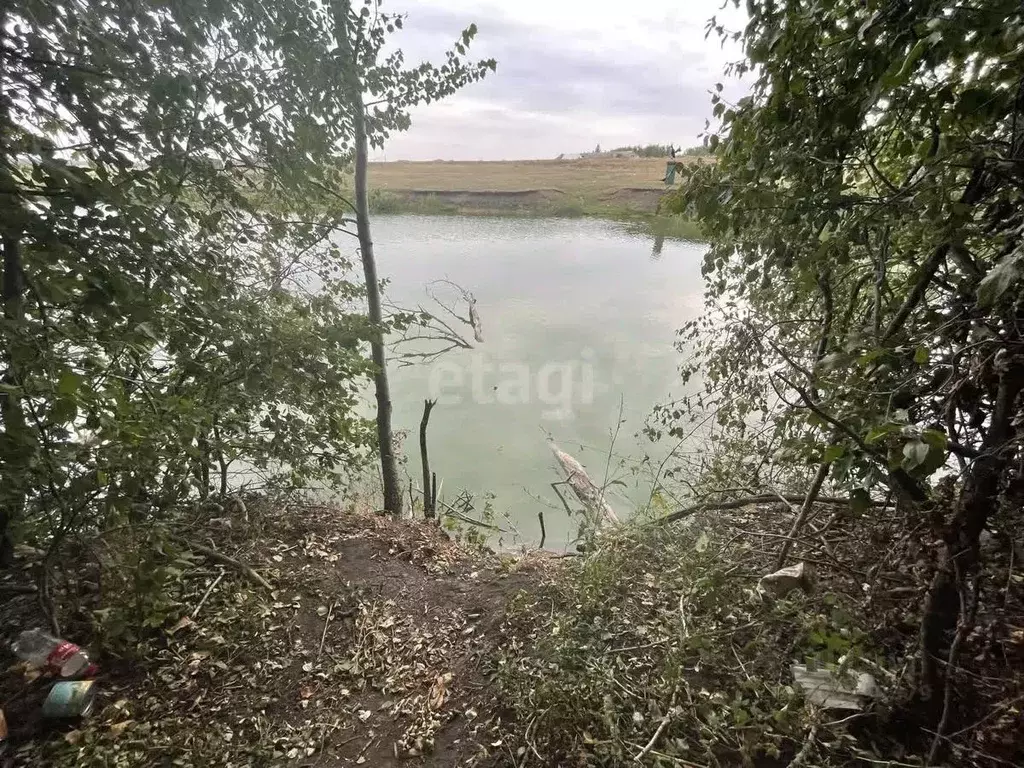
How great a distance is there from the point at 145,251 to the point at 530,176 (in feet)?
41.6

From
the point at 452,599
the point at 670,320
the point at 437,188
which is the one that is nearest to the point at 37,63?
the point at 452,599

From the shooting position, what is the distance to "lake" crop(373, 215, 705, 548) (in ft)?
18.1

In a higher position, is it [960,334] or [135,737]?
[960,334]

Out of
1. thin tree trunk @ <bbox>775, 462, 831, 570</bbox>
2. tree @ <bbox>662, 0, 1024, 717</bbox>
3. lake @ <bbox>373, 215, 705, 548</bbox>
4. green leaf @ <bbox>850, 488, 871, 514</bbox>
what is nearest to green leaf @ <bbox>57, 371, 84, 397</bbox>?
tree @ <bbox>662, 0, 1024, 717</bbox>

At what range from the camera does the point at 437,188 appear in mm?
11492

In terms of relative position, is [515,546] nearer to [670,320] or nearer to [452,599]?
[452,599]

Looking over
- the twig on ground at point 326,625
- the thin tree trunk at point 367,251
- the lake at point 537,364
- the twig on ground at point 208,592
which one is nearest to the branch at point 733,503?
the twig on ground at point 326,625

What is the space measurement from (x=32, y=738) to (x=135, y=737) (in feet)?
0.96

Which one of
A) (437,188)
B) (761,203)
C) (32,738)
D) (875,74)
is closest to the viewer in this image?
(875,74)

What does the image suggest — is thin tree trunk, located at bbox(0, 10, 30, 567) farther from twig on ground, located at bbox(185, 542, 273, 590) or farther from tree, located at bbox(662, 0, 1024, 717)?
tree, located at bbox(662, 0, 1024, 717)

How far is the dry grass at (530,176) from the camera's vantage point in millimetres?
11039

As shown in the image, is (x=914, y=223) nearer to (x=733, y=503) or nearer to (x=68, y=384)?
(x=733, y=503)

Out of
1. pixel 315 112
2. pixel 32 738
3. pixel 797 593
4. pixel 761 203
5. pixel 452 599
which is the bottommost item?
pixel 452 599

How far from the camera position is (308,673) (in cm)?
201
